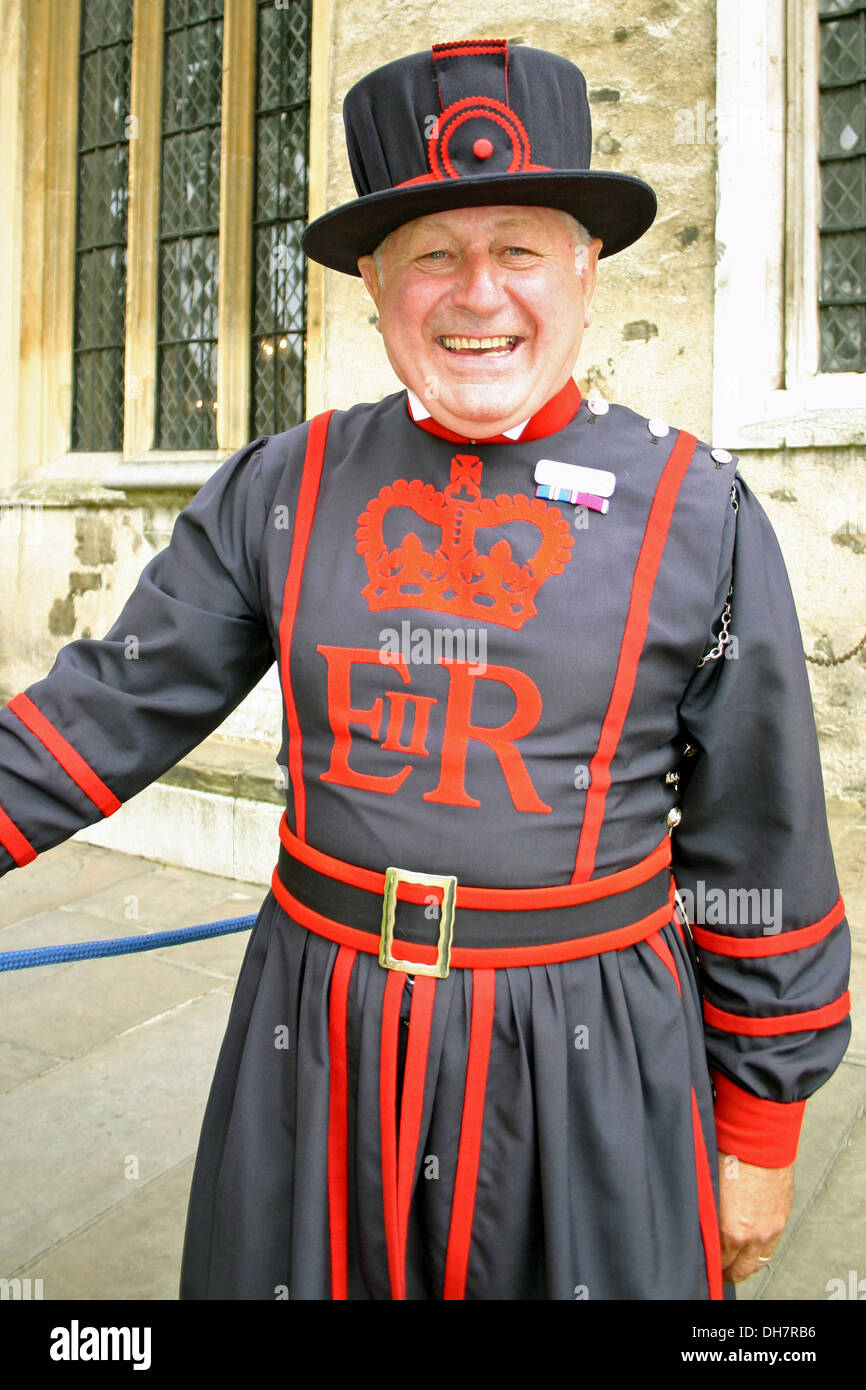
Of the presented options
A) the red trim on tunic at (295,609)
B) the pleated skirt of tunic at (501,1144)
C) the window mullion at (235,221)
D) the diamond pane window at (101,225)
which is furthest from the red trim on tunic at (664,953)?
the diamond pane window at (101,225)

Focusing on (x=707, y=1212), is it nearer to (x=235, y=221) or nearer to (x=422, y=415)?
(x=422, y=415)

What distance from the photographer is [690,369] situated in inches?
163

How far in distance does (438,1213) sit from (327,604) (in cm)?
73

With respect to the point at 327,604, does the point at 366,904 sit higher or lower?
lower

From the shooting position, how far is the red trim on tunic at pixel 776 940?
139cm

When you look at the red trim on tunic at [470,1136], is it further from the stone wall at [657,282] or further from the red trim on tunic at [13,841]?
the stone wall at [657,282]

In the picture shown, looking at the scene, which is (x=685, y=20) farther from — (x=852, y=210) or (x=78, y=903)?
(x=78, y=903)

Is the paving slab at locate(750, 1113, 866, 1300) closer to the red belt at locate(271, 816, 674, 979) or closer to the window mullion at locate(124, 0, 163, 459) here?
the red belt at locate(271, 816, 674, 979)

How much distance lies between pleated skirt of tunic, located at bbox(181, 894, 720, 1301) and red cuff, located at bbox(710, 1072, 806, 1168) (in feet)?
0.11

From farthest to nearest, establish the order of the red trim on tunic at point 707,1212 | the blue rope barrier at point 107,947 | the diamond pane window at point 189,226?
the diamond pane window at point 189,226 → the blue rope barrier at point 107,947 → the red trim on tunic at point 707,1212

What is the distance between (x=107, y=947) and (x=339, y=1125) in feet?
2.78

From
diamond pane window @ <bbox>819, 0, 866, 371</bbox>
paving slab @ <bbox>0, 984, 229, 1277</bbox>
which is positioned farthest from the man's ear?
diamond pane window @ <bbox>819, 0, 866, 371</bbox>
